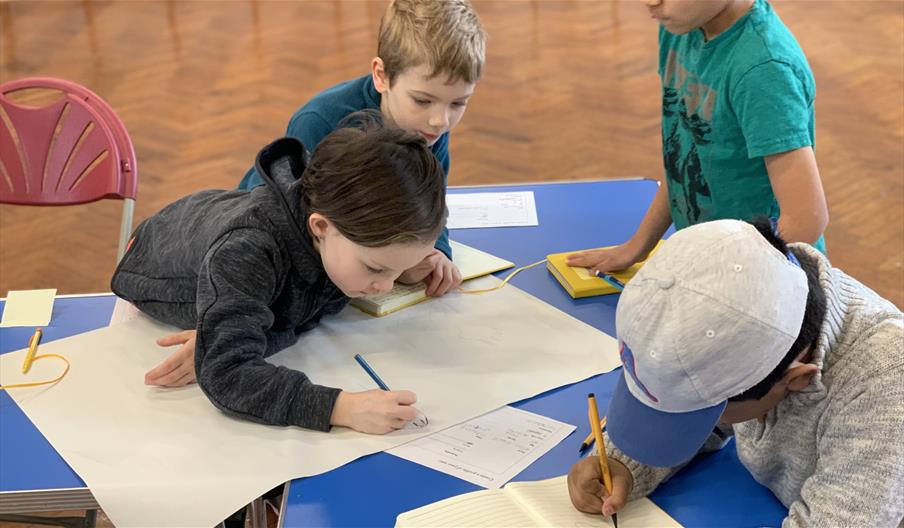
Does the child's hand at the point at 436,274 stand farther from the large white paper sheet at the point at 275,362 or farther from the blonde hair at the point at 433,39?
the blonde hair at the point at 433,39

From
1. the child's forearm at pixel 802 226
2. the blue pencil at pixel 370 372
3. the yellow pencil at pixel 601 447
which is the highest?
the child's forearm at pixel 802 226

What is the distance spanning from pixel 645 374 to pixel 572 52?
4140mm

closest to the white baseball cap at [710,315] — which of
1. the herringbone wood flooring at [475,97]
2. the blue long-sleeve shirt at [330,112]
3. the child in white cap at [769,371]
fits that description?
the child in white cap at [769,371]

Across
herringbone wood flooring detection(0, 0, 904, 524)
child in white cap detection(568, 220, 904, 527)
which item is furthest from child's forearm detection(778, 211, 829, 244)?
herringbone wood flooring detection(0, 0, 904, 524)

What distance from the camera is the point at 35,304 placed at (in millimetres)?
1786

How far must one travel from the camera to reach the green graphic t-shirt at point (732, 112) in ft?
5.05

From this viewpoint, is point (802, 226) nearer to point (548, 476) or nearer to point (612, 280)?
point (612, 280)

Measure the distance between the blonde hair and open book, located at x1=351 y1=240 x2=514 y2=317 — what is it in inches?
13.9

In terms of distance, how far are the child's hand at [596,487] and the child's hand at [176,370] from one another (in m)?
0.64

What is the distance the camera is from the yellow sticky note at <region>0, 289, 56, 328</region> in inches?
68.8

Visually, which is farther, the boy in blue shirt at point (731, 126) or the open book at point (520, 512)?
the boy in blue shirt at point (731, 126)

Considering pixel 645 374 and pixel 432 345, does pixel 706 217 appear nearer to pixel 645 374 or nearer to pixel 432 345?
pixel 432 345

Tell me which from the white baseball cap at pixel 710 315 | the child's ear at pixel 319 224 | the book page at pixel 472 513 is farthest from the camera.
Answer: the child's ear at pixel 319 224

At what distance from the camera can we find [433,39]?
1755 mm
